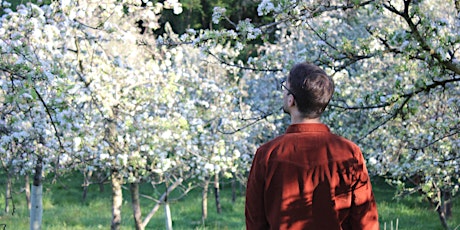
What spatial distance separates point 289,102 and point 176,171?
897cm

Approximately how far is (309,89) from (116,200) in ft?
23.2

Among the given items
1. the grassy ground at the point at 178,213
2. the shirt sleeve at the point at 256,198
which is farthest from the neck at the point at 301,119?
the grassy ground at the point at 178,213

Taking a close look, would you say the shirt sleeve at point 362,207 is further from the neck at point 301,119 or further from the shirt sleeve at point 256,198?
the shirt sleeve at point 256,198

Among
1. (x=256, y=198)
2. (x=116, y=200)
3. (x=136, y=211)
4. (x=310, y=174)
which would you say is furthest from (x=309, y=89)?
(x=136, y=211)

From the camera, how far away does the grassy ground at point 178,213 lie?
14352 millimetres

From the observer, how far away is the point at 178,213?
54.5ft

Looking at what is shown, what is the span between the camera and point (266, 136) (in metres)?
18.7

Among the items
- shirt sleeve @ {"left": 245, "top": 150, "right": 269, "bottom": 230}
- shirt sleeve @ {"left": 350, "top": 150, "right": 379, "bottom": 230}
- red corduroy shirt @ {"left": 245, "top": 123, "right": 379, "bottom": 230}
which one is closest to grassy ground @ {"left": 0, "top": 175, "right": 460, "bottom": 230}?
shirt sleeve @ {"left": 245, "top": 150, "right": 269, "bottom": 230}

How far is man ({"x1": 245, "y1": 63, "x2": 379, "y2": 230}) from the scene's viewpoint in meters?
2.49

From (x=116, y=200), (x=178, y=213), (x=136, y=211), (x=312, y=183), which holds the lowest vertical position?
(x=178, y=213)

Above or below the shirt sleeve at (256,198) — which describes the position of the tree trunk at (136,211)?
below

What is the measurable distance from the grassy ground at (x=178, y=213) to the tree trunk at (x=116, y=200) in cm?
404

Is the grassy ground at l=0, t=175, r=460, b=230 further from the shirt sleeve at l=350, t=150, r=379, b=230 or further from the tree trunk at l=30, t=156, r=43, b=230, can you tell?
the shirt sleeve at l=350, t=150, r=379, b=230

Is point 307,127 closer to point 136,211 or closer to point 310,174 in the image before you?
point 310,174
